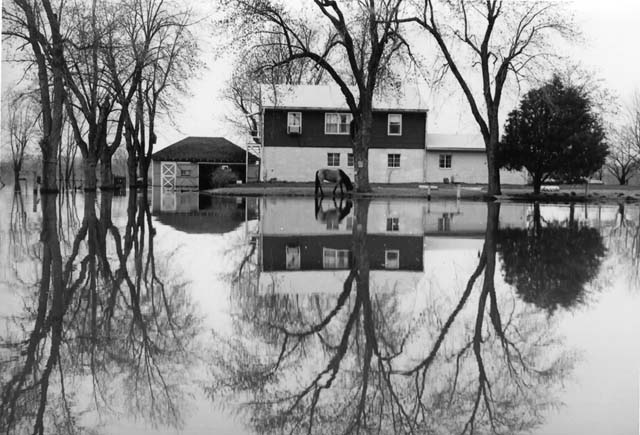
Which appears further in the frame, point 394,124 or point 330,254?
point 394,124

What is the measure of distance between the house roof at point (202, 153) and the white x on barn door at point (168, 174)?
52 centimetres

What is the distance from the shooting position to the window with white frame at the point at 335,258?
27.7ft

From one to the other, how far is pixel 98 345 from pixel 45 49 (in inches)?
801

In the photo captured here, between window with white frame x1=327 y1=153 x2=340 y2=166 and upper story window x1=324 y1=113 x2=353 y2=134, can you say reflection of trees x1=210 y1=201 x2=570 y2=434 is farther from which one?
upper story window x1=324 y1=113 x2=353 y2=134

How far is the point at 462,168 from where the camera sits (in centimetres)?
4594

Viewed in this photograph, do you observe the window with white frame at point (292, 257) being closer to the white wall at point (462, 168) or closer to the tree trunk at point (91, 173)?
the tree trunk at point (91, 173)

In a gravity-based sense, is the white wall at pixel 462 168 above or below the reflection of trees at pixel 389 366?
above

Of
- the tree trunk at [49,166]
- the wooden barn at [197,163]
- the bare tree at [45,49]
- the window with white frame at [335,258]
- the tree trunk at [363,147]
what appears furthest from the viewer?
the wooden barn at [197,163]

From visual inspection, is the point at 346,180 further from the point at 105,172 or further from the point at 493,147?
the point at 105,172

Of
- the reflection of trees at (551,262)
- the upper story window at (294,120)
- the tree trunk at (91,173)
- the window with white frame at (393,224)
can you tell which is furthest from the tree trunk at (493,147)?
the tree trunk at (91,173)

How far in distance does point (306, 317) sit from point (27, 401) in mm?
2470

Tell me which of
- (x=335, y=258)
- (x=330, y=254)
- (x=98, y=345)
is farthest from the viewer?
(x=330, y=254)

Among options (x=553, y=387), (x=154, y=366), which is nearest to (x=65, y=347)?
(x=154, y=366)

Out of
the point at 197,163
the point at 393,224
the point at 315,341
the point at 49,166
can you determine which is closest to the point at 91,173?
the point at 49,166
